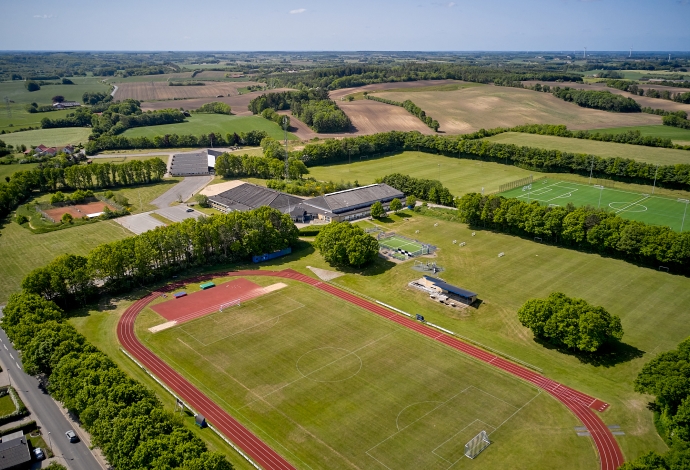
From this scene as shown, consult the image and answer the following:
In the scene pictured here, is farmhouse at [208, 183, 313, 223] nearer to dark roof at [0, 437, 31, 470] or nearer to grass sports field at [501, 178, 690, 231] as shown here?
grass sports field at [501, 178, 690, 231]

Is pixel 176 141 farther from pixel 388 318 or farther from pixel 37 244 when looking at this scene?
pixel 388 318

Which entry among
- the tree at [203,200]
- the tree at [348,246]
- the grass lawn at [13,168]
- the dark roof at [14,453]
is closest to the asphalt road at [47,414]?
the dark roof at [14,453]

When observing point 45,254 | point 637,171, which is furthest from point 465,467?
point 637,171

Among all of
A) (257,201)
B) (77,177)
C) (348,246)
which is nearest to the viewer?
(348,246)

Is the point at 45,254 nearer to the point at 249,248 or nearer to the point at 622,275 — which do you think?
the point at 249,248

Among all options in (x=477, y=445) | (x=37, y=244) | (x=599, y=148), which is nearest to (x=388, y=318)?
(x=477, y=445)
